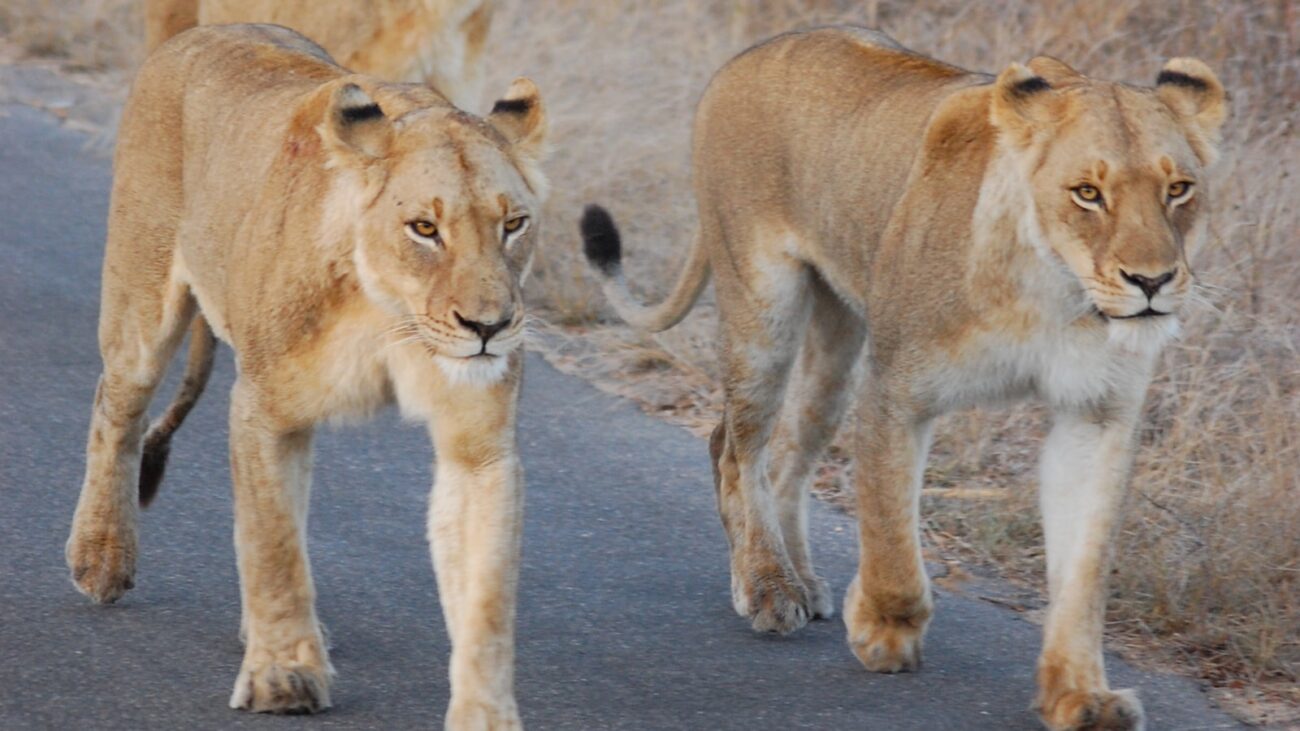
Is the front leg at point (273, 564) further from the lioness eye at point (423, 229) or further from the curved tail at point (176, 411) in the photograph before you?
the curved tail at point (176, 411)

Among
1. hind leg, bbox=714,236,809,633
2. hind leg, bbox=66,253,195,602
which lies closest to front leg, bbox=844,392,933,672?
hind leg, bbox=714,236,809,633

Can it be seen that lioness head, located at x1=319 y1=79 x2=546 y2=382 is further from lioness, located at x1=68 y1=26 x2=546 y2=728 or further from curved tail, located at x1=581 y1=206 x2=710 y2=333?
curved tail, located at x1=581 y1=206 x2=710 y2=333

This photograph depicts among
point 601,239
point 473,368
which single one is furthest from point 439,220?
point 601,239

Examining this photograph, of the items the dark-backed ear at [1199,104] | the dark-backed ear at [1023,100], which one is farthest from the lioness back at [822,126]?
the dark-backed ear at [1199,104]

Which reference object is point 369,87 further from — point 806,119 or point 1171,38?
point 1171,38

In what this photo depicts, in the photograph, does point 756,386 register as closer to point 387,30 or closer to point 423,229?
point 423,229

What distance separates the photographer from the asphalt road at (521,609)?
4.05 meters

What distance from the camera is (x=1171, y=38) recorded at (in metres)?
8.23

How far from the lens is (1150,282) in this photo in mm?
3586

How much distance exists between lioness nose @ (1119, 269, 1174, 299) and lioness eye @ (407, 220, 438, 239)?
4.13ft

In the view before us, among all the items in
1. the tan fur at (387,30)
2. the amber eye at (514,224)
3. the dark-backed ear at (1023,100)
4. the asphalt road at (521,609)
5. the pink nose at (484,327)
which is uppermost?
the tan fur at (387,30)

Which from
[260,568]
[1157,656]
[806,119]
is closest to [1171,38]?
[806,119]

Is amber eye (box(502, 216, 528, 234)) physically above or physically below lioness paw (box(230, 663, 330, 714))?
above

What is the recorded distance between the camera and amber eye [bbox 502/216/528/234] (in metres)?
3.46
